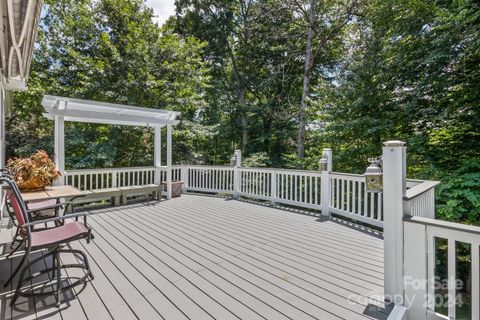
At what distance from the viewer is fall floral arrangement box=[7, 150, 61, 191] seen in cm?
351

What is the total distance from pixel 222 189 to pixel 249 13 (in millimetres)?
9224

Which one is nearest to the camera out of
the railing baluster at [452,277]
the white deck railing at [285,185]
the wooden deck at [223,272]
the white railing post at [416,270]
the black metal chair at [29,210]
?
the railing baluster at [452,277]

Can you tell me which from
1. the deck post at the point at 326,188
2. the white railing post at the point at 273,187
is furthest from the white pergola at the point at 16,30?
the white railing post at the point at 273,187

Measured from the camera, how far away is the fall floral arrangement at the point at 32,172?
3512 mm

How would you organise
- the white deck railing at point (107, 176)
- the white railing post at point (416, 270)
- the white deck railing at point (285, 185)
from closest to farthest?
the white railing post at point (416, 270) → the white deck railing at point (285, 185) → the white deck railing at point (107, 176)

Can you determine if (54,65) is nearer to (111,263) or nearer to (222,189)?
(222,189)

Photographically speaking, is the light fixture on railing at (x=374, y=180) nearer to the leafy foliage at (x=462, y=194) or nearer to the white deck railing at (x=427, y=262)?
the white deck railing at (x=427, y=262)

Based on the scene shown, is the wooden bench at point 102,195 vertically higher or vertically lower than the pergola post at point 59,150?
lower

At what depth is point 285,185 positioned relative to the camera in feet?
18.9

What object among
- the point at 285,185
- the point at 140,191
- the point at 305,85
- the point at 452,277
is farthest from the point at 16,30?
the point at 305,85

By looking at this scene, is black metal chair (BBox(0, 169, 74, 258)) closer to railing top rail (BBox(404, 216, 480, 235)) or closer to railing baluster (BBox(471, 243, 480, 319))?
railing top rail (BBox(404, 216, 480, 235))

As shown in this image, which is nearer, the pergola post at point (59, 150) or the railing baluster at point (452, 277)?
the railing baluster at point (452, 277)

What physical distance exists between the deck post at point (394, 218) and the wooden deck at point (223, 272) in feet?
→ 0.73

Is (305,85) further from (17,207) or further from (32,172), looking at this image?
(17,207)
